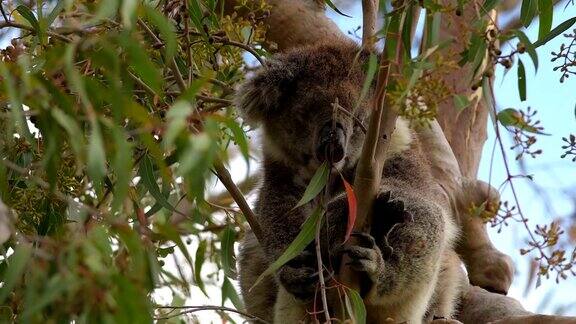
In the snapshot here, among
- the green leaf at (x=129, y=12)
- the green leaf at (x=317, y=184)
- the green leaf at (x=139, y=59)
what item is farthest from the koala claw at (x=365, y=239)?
the green leaf at (x=129, y=12)

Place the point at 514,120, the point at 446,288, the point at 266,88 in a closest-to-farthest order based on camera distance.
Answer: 1. the point at 514,120
2. the point at 266,88
3. the point at 446,288

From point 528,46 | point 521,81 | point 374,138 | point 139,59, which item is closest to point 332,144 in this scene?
point 374,138

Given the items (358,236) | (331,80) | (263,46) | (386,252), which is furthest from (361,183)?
(263,46)

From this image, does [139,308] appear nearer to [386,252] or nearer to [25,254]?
[25,254]

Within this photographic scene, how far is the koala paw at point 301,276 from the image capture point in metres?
2.55

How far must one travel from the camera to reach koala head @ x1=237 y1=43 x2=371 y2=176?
2863mm

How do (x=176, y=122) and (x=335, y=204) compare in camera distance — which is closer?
(x=176, y=122)

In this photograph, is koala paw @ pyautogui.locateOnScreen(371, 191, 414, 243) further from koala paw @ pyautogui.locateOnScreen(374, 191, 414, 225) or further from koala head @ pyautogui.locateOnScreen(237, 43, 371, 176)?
koala head @ pyautogui.locateOnScreen(237, 43, 371, 176)

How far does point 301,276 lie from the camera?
257cm

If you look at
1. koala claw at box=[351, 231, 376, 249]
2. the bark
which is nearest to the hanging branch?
koala claw at box=[351, 231, 376, 249]

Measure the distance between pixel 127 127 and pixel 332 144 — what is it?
0.60m

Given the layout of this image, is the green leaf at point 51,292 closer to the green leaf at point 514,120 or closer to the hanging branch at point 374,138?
the hanging branch at point 374,138

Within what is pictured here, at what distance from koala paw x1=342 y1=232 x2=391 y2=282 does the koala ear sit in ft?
2.46

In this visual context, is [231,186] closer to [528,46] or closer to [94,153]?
[528,46]
